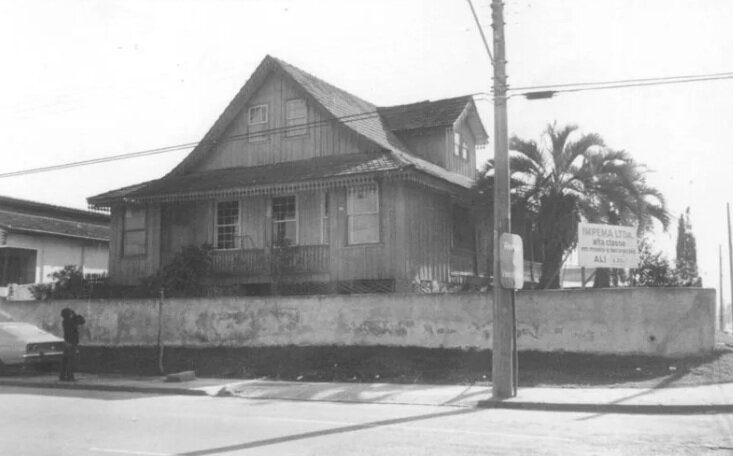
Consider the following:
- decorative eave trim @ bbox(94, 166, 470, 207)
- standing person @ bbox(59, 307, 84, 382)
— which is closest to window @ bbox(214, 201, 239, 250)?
decorative eave trim @ bbox(94, 166, 470, 207)

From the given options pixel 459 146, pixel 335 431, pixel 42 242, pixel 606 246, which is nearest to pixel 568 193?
pixel 606 246

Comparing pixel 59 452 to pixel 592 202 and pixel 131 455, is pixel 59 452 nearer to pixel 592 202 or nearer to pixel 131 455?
pixel 131 455

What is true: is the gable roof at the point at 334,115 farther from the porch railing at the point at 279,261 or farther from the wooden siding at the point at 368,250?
the porch railing at the point at 279,261

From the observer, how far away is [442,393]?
45.3 ft

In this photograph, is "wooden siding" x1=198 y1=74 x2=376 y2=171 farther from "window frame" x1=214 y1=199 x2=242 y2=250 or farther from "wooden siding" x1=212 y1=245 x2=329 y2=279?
"wooden siding" x1=212 y1=245 x2=329 y2=279

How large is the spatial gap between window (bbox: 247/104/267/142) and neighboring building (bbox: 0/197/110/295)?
10.7 meters

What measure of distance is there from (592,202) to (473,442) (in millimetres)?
12262

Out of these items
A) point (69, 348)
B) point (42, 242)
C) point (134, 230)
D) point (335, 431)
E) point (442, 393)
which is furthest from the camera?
point (42, 242)

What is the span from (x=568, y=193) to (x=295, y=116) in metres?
Result: 9.28

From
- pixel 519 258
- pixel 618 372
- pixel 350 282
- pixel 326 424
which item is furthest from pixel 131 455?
pixel 350 282

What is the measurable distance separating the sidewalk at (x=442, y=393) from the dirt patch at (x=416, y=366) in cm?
67

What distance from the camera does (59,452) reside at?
27.9 feet

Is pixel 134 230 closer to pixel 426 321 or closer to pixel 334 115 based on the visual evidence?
pixel 334 115

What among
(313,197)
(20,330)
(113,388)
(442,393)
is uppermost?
(313,197)
